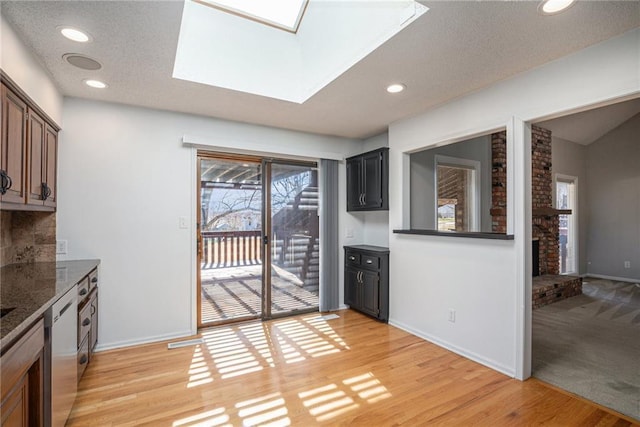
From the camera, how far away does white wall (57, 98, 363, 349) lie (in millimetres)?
3016

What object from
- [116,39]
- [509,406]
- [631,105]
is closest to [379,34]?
[116,39]

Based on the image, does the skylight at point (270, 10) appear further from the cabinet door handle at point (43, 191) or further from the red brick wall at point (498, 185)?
the red brick wall at point (498, 185)

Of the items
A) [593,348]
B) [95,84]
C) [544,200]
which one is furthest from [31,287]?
[544,200]

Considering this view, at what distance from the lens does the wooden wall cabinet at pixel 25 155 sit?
6.25 ft

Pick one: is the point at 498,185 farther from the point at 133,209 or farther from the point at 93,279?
the point at 93,279

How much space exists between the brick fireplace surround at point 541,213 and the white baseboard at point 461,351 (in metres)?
2.26

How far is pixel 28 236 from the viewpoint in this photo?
9.12ft

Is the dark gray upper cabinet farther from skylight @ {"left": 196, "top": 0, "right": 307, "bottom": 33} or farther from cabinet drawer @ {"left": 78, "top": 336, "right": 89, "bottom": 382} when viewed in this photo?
cabinet drawer @ {"left": 78, "top": 336, "right": 89, "bottom": 382}

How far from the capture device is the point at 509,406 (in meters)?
2.18

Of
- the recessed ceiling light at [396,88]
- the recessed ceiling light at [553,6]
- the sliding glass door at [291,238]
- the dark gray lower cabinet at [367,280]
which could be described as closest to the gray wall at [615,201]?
the dark gray lower cabinet at [367,280]

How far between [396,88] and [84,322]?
3.15 meters

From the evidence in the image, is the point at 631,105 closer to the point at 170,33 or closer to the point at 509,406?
the point at 509,406

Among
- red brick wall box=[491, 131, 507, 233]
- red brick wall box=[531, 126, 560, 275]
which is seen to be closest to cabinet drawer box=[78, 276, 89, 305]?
red brick wall box=[491, 131, 507, 233]

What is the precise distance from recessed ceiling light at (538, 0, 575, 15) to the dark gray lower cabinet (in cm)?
264
